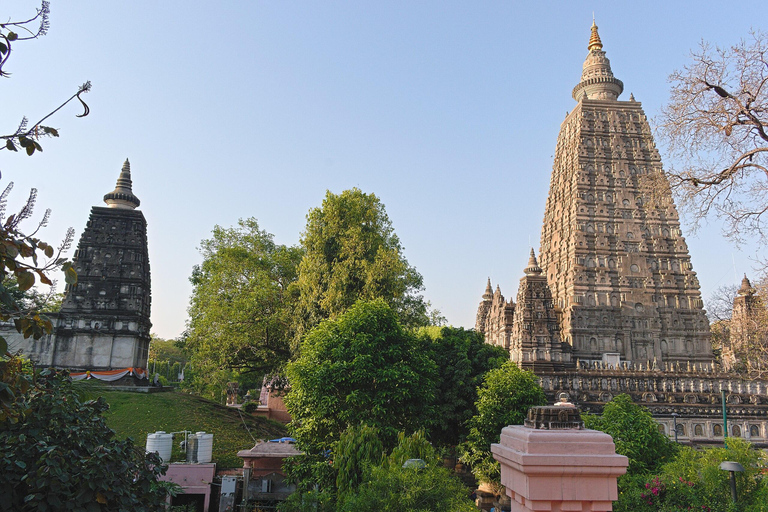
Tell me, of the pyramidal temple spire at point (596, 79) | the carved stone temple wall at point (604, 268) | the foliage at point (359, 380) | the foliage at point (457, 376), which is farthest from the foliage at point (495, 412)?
the pyramidal temple spire at point (596, 79)

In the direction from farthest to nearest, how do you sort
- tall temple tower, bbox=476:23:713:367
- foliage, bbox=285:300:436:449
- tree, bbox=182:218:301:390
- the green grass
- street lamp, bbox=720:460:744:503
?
tall temple tower, bbox=476:23:713:367, tree, bbox=182:218:301:390, the green grass, foliage, bbox=285:300:436:449, street lamp, bbox=720:460:744:503

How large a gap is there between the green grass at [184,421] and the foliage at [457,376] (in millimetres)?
8023

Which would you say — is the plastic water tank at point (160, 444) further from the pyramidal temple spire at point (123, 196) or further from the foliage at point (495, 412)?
the pyramidal temple spire at point (123, 196)

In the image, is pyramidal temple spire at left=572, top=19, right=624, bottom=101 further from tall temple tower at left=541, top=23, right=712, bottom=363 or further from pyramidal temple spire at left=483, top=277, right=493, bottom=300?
pyramidal temple spire at left=483, top=277, right=493, bottom=300

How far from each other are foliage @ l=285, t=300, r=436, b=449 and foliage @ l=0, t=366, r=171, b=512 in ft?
28.9

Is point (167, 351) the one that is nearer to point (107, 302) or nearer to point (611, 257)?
point (107, 302)

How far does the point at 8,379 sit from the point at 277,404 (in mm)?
33114

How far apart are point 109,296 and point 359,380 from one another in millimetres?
19376

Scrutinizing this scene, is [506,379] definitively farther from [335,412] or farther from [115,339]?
[115,339]

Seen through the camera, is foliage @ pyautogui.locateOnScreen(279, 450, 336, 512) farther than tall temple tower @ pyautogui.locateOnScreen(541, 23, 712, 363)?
No

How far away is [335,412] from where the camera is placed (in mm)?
16125

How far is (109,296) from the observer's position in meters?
29.8

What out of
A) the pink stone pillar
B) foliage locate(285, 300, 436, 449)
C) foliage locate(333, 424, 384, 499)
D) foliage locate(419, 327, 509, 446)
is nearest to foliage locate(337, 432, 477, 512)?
foliage locate(333, 424, 384, 499)

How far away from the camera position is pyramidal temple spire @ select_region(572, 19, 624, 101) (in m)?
47.9
